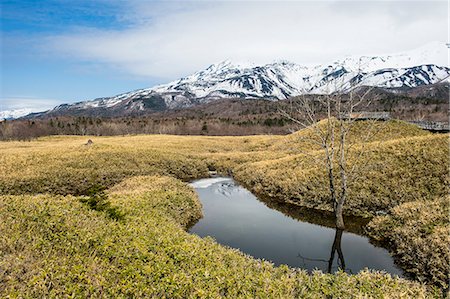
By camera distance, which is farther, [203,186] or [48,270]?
[203,186]

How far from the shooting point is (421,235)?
19.6 metres

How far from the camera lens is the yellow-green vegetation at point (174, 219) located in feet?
40.1

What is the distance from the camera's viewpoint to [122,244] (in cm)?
1488

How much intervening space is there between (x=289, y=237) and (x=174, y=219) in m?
9.11

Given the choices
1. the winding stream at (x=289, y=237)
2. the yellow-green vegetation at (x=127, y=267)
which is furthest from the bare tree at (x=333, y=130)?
the yellow-green vegetation at (x=127, y=267)

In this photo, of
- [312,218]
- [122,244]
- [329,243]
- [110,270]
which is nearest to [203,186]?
[312,218]

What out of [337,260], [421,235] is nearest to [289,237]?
[337,260]

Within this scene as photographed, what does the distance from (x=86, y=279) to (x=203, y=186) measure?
3083 centimetres

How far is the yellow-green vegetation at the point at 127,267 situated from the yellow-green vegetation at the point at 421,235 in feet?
12.9

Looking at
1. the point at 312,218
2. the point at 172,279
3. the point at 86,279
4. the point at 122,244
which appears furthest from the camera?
the point at 312,218

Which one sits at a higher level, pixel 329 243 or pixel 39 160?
pixel 39 160

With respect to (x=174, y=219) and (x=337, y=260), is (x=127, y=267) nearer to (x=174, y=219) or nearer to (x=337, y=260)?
(x=174, y=219)

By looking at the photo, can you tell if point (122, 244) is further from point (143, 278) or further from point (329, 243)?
point (329, 243)

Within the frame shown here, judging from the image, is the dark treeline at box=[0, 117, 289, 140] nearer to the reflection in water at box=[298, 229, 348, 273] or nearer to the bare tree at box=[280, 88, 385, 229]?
the bare tree at box=[280, 88, 385, 229]
